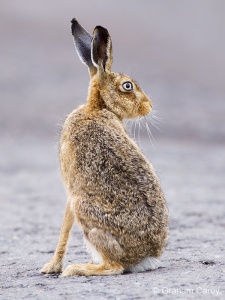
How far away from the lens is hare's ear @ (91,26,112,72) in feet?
23.0

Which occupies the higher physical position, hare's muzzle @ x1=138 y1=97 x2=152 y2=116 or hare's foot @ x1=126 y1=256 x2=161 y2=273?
hare's muzzle @ x1=138 y1=97 x2=152 y2=116

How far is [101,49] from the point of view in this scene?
710cm

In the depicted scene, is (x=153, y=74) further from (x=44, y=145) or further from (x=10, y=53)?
(x=44, y=145)

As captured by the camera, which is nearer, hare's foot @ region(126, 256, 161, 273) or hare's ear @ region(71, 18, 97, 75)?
hare's foot @ region(126, 256, 161, 273)

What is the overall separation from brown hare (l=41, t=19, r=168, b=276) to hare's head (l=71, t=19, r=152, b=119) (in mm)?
222

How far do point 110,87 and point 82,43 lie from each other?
0.59 metres

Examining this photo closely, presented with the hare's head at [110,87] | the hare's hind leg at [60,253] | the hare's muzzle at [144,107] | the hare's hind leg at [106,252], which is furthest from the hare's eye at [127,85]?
the hare's hind leg at [106,252]

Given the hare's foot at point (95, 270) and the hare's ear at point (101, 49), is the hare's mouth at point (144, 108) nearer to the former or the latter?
the hare's ear at point (101, 49)

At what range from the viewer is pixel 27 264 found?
7.50m

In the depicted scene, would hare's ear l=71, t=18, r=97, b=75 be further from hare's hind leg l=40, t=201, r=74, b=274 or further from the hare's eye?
hare's hind leg l=40, t=201, r=74, b=274

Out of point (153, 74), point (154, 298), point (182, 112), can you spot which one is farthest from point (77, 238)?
point (153, 74)

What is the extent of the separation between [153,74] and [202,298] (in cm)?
1937

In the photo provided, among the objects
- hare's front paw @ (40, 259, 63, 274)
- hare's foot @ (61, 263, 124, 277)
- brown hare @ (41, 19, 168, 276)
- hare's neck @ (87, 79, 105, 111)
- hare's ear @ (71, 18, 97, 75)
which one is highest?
hare's ear @ (71, 18, 97, 75)

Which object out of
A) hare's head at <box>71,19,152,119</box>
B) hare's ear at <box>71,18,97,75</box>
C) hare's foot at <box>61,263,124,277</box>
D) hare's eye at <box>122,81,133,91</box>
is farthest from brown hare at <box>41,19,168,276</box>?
hare's ear at <box>71,18,97,75</box>
